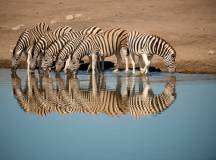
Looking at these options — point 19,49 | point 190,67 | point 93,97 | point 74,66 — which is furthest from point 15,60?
point 93,97

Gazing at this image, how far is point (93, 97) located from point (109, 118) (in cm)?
216

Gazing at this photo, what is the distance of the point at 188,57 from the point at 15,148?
9.68m

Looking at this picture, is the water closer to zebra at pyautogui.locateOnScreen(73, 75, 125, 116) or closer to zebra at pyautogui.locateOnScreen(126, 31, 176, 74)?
zebra at pyautogui.locateOnScreen(73, 75, 125, 116)

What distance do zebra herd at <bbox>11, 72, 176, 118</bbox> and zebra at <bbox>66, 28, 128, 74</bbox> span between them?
80 centimetres

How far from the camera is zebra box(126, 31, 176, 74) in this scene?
18016mm

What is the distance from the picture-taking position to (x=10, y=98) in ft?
50.6

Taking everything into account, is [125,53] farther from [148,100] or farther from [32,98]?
[148,100]

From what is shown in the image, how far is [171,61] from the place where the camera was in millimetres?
18016

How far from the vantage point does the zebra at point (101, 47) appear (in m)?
18.7

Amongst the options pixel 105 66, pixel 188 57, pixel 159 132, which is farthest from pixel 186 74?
pixel 159 132

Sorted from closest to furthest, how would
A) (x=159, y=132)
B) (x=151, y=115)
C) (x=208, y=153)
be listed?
(x=208, y=153) → (x=159, y=132) → (x=151, y=115)

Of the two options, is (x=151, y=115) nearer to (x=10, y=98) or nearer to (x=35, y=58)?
(x=10, y=98)

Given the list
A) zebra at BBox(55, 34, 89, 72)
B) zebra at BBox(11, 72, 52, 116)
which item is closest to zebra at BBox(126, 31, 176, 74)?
zebra at BBox(55, 34, 89, 72)

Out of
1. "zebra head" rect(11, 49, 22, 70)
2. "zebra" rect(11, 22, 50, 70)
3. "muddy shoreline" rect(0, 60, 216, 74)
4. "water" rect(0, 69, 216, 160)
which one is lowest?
"water" rect(0, 69, 216, 160)
